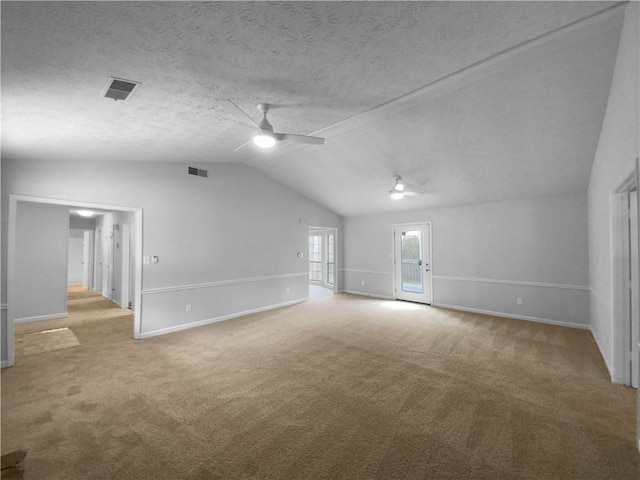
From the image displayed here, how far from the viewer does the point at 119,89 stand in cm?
233

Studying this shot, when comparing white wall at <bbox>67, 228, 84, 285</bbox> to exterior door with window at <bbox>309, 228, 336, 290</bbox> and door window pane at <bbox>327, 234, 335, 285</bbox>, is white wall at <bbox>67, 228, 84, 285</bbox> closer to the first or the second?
exterior door with window at <bbox>309, 228, 336, 290</bbox>

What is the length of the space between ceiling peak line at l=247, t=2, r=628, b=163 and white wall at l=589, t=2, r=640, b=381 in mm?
140

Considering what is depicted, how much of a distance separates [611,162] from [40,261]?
951 centimetres

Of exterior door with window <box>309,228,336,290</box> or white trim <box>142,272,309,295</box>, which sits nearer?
white trim <box>142,272,309,295</box>

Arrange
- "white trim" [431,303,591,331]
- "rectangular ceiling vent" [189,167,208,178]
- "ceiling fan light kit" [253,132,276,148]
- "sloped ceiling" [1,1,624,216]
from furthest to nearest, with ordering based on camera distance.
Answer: "rectangular ceiling vent" [189,167,208,178]
"white trim" [431,303,591,331]
"ceiling fan light kit" [253,132,276,148]
"sloped ceiling" [1,1,624,216]

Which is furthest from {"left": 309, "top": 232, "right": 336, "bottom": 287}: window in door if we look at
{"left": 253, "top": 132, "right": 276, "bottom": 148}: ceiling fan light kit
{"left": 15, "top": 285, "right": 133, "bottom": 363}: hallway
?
{"left": 253, "top": 132, "right": 276, "bottom": 148}: ceiling fan light kit

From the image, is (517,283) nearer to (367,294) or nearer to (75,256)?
(367,294)

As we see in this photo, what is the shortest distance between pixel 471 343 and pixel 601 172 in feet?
9.35

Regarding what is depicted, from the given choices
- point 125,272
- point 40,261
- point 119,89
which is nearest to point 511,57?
point 119,89

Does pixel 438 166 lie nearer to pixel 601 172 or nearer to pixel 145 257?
pixel 601 172

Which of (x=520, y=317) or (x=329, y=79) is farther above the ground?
(x=329, y=79)

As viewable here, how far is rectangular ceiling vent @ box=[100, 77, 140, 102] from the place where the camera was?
87.4 inches

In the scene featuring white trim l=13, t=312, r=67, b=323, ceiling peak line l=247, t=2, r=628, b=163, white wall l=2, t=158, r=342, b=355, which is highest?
ceiling peak line l=247, t=2, r=628, b=163

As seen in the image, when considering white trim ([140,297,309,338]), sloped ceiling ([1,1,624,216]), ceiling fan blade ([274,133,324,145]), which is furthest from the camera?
white trim ([140,297,309,338])
